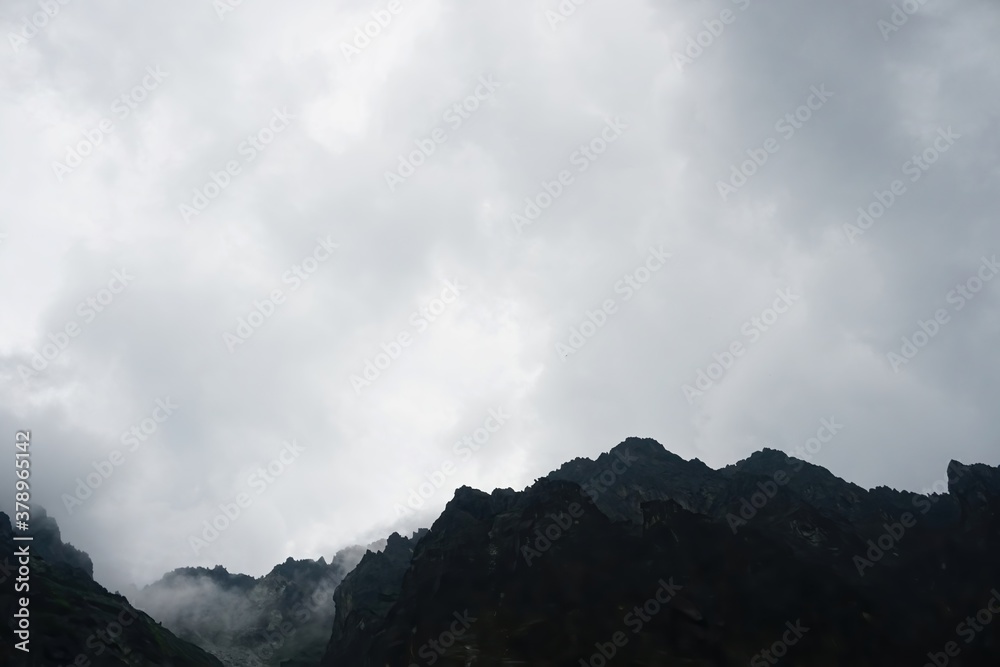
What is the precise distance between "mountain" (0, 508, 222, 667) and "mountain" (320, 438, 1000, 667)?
114 ft

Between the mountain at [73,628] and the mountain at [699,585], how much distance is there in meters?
34.9

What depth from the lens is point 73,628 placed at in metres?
96.8

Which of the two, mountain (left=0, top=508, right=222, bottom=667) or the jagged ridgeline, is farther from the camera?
mountain (left=0, top=508, right=222, bottom=667)

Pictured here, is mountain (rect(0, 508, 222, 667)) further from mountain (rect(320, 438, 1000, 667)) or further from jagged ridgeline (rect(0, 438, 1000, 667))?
mountain (rect(320, 438, 1000, 667))

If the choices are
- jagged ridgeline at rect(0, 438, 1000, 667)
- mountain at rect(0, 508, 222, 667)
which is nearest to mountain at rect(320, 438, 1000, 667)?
jagged ridgeline at rect(0, 438, 1000, 667)

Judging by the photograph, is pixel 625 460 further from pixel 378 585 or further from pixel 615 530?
pixel 378 585

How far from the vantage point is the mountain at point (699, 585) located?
260ft

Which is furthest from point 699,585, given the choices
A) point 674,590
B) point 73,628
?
point 73,628

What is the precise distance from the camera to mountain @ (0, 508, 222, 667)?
88375 mm

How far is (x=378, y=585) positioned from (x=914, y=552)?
126m

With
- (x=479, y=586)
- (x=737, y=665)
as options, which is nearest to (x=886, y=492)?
(x=737, y=665)

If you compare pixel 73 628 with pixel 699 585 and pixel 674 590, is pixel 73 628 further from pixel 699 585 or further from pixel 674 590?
pixel 699 585

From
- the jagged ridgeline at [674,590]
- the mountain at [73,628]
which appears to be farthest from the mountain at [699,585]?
the mountain at [73,628]

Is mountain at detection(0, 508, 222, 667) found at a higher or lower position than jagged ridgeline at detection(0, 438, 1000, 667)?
higher
